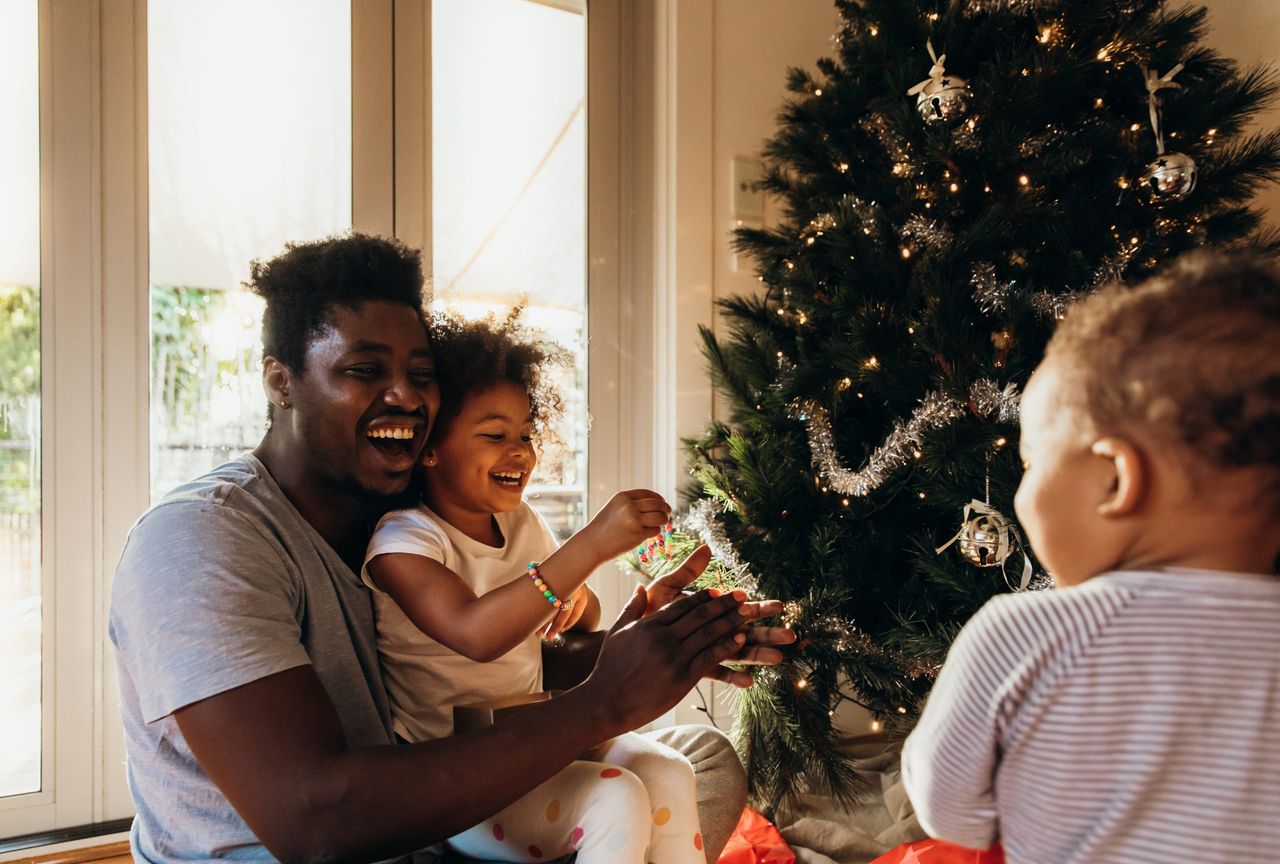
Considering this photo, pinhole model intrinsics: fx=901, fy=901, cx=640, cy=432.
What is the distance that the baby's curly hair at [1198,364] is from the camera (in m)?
0.60

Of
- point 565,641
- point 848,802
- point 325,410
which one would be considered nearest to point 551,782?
point 565,641

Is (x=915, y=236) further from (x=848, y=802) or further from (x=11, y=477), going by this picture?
(x=11, y=477)

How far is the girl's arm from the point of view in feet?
3.77

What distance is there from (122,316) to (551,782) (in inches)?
56.1

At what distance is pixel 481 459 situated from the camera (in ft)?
4.43

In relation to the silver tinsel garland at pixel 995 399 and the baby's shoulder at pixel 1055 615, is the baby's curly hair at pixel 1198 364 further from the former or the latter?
the silver tinsel garland at pixel 995 399

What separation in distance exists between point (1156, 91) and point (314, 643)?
1637mm

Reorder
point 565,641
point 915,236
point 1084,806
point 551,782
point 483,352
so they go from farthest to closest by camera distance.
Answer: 1. point 915,236
2. point 565,641
3. point 483,352
4. point 551,782
5. point 1084,806

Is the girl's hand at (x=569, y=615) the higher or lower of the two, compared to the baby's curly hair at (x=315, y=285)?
lower

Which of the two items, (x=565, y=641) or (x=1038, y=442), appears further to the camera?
(x=565, y=641)

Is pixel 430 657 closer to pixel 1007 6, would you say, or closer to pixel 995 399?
pixel 995 399

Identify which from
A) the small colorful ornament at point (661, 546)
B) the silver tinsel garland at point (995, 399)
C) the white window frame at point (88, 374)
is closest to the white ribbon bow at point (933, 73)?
the silver tinsel garland at point (995, 399)

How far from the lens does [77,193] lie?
1.86 meters

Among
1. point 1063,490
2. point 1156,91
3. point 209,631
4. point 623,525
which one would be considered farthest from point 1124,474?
point 1156,91
